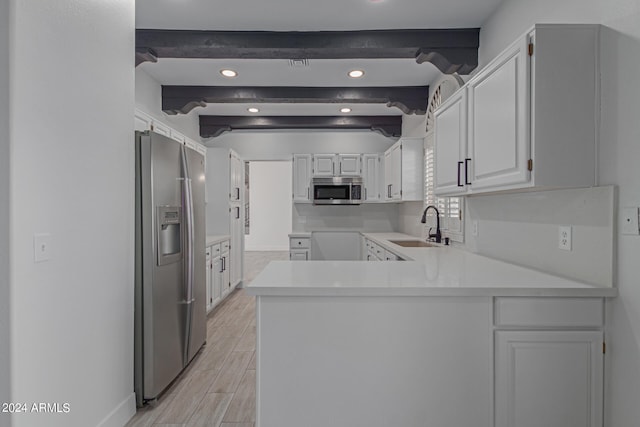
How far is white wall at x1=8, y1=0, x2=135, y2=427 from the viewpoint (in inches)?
53.4

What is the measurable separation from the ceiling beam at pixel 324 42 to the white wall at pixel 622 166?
121 cm

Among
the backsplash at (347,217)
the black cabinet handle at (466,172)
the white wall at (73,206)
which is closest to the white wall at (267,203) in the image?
the backsplash at (347,217)

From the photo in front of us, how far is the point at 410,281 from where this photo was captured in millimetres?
1649

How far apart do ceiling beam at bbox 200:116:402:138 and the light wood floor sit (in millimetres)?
3001

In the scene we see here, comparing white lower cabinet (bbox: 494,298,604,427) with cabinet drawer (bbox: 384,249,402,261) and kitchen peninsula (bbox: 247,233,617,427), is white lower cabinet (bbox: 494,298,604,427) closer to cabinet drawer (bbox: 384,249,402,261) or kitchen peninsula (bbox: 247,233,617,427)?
kitchen peninsula (bbox: 247,233,617,427)

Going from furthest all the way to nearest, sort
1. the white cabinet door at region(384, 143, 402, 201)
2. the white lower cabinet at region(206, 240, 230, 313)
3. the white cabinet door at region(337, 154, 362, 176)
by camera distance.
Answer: the white cabinet door at region(337, 154, 362, 176)
the white cabinet door at region(384, 143, 402, 201)
the white lower cabinet at region(206, 240, 230, 313)

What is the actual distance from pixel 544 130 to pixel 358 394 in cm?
140

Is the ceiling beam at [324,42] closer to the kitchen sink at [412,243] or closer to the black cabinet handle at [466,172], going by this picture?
the black cabinet handle at [466,172]

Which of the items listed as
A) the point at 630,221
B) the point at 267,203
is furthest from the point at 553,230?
the point at 267,203

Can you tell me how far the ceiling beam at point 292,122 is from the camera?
5.37 metres

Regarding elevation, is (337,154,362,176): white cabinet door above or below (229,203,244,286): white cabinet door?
above

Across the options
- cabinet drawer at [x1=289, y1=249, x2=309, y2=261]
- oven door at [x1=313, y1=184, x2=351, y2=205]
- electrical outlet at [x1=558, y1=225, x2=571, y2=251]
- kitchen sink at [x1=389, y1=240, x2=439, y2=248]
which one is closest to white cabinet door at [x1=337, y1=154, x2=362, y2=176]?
oven door at [x1=313, y1=184, x2=351, y2=205]

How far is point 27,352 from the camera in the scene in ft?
4.50

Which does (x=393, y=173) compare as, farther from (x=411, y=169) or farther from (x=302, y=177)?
(x=302, y=177)
